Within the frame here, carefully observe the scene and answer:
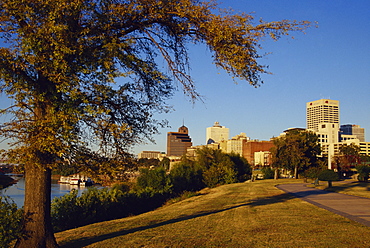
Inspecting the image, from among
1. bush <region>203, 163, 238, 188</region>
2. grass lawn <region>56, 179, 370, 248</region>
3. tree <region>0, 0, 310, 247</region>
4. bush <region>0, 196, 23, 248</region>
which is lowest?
bush <region>203, 163, 238, 188</region>

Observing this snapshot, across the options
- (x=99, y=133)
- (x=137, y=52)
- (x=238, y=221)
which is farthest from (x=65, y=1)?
(x=238, y=221)

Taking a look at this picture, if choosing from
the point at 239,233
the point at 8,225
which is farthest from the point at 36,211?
the point at 239,233

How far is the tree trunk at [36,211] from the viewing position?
7.42 meters

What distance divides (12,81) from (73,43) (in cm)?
141

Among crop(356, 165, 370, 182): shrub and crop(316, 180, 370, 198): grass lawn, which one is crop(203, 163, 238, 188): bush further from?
crop(316, 180, 370, 198): grass lawn

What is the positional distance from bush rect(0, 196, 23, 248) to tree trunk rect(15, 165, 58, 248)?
0.54ft

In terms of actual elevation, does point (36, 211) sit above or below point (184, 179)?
above

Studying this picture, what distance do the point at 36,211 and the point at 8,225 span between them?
23.0 inches

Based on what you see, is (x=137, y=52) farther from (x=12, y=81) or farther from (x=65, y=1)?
(x=12, y=81)

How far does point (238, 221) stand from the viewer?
11523 mm

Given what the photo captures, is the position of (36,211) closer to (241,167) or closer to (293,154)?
(241,167)

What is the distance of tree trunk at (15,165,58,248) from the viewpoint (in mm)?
7418

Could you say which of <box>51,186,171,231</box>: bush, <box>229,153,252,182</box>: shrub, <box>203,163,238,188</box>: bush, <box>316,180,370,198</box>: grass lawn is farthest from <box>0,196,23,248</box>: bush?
<box>229,153,252,182</box>: shrub

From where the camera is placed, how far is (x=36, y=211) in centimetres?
748
